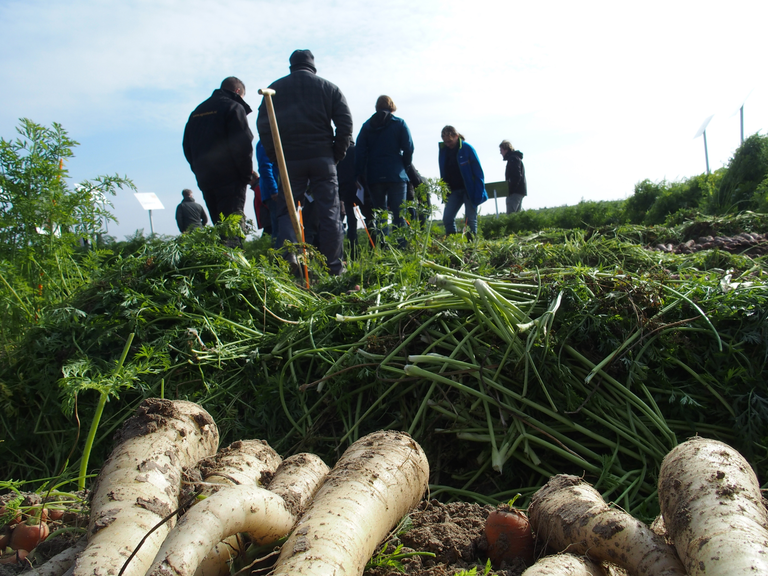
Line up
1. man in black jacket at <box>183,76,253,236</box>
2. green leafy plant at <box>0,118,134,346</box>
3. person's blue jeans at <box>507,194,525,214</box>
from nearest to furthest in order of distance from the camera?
1. green leafy plant at <box>0,118,134,346</box>
2. man in black jacket at <box>183,76,253,236</box>
3. person's blue jeans at <box>507,194,525,214</box>

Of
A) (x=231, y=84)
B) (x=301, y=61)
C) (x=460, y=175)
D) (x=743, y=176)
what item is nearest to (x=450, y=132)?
(x=460, y=175)

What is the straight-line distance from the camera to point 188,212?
31.2 feet

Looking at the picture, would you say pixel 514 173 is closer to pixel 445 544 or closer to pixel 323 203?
pixel 323 203

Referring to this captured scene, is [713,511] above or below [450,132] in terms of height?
below

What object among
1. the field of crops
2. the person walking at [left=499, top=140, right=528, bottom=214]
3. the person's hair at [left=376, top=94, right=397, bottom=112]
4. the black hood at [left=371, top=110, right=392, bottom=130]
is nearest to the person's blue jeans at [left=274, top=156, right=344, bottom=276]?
the black hood at [left=371, top=110, right=392, bottom=130]

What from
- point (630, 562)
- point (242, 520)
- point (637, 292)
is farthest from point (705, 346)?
point (242, 520)

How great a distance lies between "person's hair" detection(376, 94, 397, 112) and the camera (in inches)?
266

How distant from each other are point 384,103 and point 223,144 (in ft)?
7.40

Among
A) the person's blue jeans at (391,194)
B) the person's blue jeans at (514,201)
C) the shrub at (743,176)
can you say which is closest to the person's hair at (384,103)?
the person's blue jeans at (391,194)

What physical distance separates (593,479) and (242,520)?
142 centimetres

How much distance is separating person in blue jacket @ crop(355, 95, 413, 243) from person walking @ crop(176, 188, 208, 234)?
410 centimetres

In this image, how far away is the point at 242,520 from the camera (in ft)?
4.37

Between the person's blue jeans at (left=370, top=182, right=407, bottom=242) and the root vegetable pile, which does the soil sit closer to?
the root vegetable pile

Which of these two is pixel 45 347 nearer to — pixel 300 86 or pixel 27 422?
pixel 27 422
